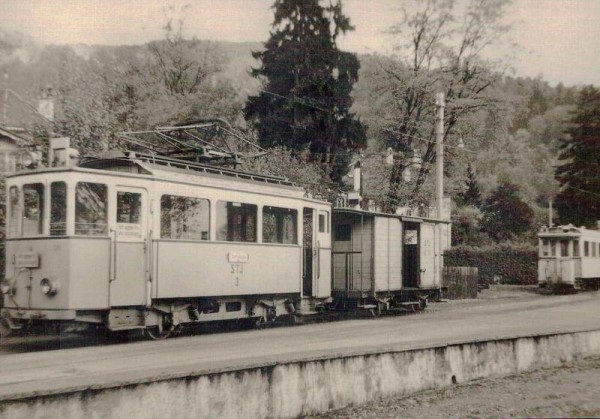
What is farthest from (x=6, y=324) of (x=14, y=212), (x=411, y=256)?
(x=411, y=256)

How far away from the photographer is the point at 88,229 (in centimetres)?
1263

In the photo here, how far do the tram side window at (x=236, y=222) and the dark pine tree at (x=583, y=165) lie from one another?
94.2ft

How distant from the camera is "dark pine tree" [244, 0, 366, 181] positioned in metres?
36.5

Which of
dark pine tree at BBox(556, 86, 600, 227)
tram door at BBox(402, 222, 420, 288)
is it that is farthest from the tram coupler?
dark pine tree at BBox(556, 86, 600, 227)

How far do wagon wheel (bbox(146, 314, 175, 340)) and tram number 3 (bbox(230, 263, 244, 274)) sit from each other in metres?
1.73

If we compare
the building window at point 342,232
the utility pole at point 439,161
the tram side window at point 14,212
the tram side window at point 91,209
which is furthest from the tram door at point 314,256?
the utility pole at point 439,161

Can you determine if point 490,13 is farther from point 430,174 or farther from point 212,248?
point 212,248

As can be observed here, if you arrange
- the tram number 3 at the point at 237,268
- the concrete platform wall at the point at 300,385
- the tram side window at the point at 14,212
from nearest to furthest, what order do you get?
the concrete platform wall at the point at 300,385, the tram side window at the point at 14,212, the tram number 3 at the point at 237,268

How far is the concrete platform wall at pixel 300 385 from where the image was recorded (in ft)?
21.1

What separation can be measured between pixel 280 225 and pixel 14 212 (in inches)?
Answer: 228

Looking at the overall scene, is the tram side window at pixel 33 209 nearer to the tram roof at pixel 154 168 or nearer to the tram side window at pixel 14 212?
the tram side window at pixel 14 212

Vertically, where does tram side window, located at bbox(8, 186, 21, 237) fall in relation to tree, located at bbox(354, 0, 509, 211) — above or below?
below

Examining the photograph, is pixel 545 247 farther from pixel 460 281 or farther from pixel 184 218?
pixel 184 218

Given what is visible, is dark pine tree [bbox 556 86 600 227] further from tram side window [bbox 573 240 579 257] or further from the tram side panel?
the tram side panel
